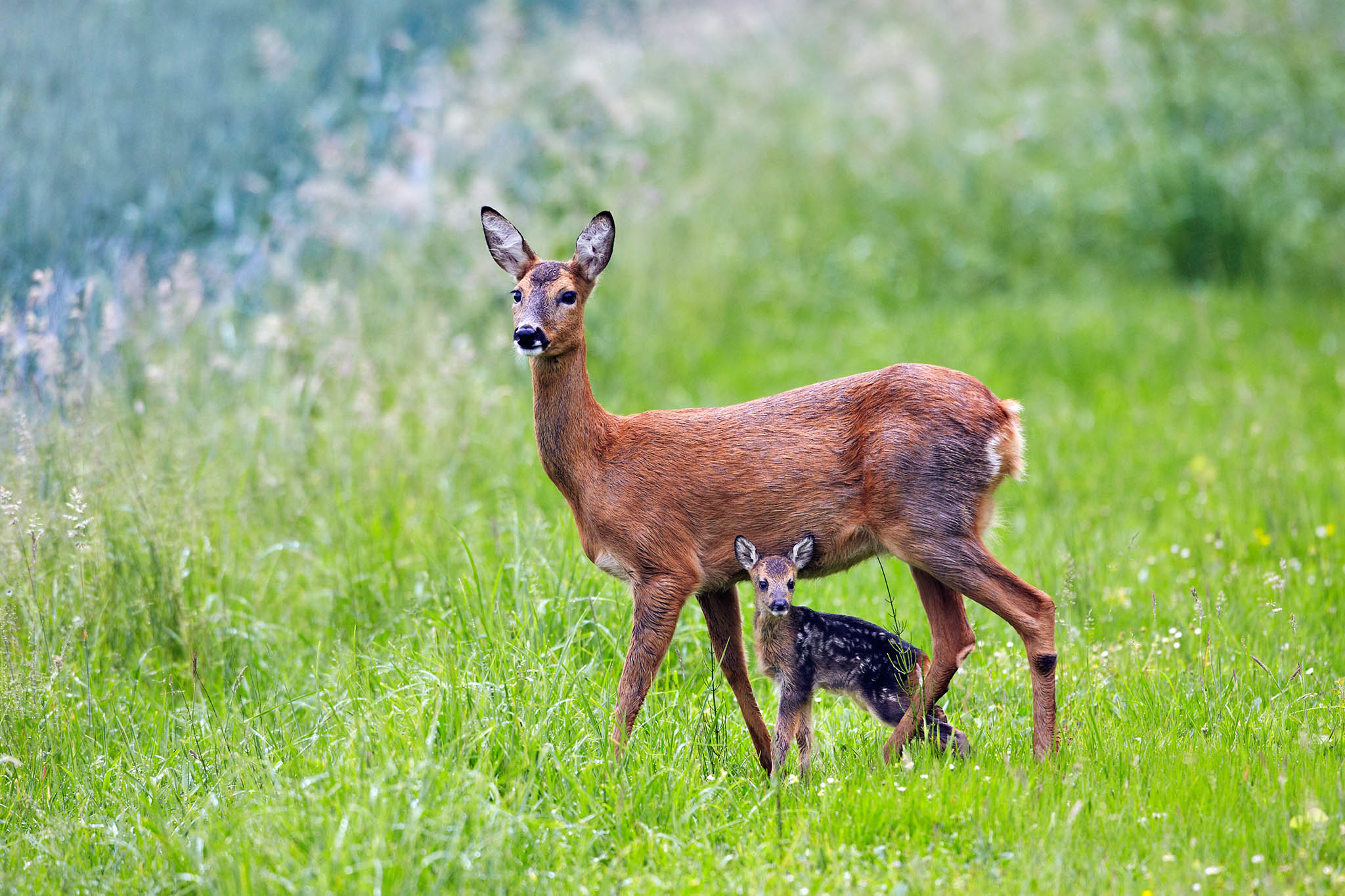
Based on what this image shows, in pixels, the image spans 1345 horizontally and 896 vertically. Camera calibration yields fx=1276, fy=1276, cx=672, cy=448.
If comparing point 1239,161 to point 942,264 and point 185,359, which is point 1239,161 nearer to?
point 942,264

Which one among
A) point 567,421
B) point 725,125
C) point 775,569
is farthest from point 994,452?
point 725,125

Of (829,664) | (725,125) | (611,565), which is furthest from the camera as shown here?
(725,125)

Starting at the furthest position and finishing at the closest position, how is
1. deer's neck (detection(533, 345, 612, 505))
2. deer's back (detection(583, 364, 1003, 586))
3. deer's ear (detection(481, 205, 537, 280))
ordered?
1. deer's ear (detection(481, 205, 537, 280))
2. deer's neck (detection(533, 345, 612, 505))
3. deer's back (detection(583, 364, 1003, 586))

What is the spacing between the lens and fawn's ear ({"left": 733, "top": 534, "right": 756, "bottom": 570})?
4.32m

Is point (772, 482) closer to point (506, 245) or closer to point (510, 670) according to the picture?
point (510, 670)

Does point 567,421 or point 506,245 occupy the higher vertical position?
point 506,245

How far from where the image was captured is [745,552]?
171 inches

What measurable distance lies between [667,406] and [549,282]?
191 inches

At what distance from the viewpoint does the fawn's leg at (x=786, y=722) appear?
4.41 metres

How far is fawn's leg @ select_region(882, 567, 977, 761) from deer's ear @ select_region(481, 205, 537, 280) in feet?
5.89

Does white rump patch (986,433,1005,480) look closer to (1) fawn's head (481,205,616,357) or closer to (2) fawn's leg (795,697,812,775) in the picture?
(2) fawn's leg (795,697,812,775)

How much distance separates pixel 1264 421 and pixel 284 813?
7.10 m

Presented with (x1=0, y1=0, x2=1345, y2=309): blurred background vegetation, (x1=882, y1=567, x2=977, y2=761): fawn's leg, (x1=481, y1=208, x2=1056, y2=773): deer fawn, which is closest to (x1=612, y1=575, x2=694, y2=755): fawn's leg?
(x1=481, y1=208, x2=1056, y2=773): deer fawn

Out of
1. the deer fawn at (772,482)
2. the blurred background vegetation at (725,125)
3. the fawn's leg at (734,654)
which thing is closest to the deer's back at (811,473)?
the deer fawn at (772,482)
